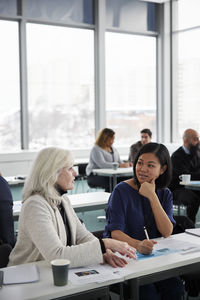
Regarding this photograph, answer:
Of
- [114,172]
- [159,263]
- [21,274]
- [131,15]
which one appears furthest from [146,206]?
[131,15]

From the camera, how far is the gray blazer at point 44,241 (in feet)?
6.63

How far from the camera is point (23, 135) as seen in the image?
977 cm

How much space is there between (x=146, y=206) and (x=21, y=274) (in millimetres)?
1022

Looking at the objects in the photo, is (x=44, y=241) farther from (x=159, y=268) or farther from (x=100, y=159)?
(x=100, y=159)

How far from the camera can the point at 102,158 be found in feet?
22.8

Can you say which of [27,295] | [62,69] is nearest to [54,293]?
[27,295]

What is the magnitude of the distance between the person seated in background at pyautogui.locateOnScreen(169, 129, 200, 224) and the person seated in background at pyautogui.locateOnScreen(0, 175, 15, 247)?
9.42ft

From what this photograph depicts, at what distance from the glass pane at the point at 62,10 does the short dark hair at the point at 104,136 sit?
13.1ft

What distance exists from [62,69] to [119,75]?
5.19 ft

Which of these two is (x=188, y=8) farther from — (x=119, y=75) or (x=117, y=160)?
(x=117, y=160)

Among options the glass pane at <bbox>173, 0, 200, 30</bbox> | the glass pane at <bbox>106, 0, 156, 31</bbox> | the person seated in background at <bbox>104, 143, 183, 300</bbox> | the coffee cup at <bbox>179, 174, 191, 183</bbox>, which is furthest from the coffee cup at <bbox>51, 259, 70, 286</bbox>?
the glass pane at <bbox>173, 0, 200, 30</bbox>

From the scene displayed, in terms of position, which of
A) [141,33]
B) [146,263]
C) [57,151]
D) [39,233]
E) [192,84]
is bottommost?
[146,263]

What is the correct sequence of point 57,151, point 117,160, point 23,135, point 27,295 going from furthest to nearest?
point 23,135
point 117,160
point 57,151
point 27,295

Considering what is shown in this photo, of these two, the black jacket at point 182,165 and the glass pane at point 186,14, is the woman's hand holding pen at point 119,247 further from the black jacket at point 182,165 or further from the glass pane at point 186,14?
the glass pane at point 186,14
